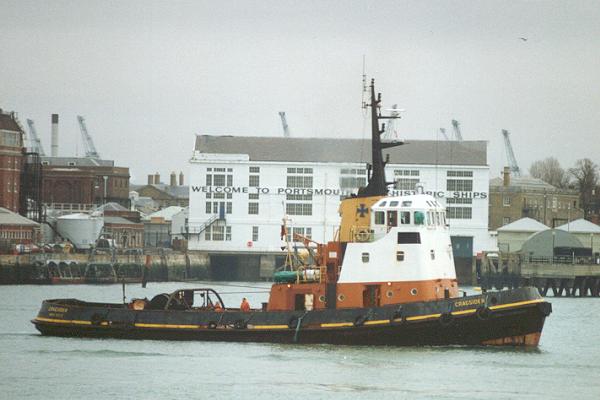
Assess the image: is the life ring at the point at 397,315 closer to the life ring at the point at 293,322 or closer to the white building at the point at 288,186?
the life ring at the point at 293,322

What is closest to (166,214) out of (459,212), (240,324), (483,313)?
(459,212)

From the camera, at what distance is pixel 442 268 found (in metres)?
46.7

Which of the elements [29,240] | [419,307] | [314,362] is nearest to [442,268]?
[419,307]

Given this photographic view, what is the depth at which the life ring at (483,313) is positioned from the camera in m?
45.8

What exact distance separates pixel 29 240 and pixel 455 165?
101 ft

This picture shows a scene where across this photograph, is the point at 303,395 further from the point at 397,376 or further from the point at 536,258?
the point at 536,258

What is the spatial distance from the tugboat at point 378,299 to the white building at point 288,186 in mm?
62933

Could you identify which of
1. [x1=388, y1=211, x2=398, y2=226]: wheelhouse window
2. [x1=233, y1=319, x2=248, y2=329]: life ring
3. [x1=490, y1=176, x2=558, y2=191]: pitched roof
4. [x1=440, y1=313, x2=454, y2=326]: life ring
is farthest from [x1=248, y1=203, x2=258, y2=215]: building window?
[x1=440, y1=313, x2=454, y2=326]: life ring

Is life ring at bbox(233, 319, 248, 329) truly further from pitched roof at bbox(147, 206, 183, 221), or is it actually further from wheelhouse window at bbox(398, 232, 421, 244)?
Result: pitched roof at bbox(147, 206, 183, 221)

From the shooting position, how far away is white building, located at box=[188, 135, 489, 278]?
112m

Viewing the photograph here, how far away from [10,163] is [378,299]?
7934cm

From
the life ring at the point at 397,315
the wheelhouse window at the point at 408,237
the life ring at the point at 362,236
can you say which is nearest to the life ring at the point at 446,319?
the life ring at the point at 397,315

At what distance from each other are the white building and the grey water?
6012cm

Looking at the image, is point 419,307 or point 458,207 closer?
point 419,307
